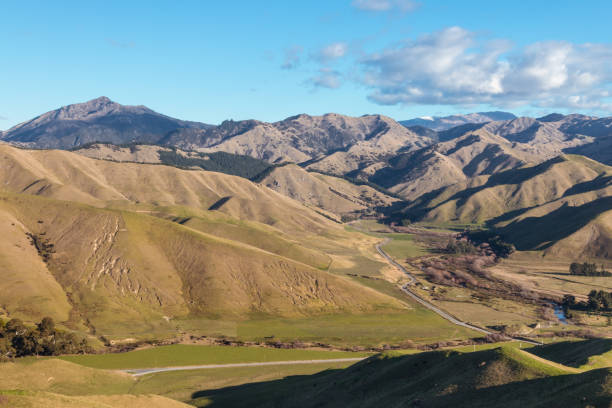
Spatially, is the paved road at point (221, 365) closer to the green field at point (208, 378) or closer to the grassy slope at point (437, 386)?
the green field at point (208, 378)

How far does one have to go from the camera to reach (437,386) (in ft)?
223

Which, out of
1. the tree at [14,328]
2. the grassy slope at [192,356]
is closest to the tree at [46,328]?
the tree at [14,328]

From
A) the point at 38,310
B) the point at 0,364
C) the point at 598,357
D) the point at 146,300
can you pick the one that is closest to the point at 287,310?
the point at 146,300

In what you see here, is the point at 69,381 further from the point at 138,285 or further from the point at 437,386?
the point at 138,285

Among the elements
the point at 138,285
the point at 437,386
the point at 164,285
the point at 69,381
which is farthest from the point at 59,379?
the point at 164,285

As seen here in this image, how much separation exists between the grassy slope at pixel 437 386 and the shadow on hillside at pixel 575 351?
971 inches

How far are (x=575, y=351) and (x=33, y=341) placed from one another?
418 ft

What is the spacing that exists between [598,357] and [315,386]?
173 ft

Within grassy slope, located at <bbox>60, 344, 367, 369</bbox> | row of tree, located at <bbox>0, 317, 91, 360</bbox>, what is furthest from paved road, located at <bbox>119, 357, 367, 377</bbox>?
row of tree, located at <bbox>0, 317, 91, 360</bbox>

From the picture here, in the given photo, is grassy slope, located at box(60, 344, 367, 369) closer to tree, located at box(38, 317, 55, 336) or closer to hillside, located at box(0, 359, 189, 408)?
tree, located at box(38, 317, 55, 336)

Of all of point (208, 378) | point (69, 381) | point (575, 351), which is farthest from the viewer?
point (208, 378)

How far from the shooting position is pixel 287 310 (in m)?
176

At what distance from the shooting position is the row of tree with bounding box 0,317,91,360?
114 metres

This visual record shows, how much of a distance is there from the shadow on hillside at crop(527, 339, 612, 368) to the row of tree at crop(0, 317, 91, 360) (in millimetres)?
119352
